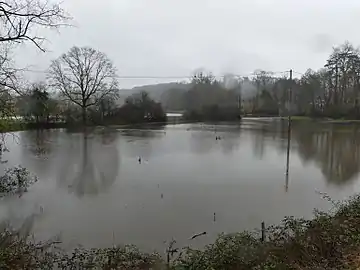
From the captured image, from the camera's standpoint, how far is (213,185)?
9.49 meters

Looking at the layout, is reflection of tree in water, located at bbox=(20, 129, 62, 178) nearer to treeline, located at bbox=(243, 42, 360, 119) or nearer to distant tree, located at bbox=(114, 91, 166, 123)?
distant tree, located at bbox=(114, 91, 166, 123)

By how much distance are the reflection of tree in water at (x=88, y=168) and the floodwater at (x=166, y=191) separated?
3 centimetres

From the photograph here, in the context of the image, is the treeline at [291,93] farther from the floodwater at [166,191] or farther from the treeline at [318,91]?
the floodwater at [166,191]

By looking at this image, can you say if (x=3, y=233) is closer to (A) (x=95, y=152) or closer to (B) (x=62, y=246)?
(B) (x=62, y=246)

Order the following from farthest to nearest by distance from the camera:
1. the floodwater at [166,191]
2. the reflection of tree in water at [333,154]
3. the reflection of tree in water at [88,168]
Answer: the reflection of tree in water at [333,154] → the reflection of tree in water at [88,168] → the floodwater at [166,191]

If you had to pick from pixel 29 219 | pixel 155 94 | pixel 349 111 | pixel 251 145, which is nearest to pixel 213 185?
pixel 29 219

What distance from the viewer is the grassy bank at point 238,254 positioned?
14.0ft

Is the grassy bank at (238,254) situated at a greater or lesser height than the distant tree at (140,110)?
lesser

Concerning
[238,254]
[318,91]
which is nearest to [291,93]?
[318,91]

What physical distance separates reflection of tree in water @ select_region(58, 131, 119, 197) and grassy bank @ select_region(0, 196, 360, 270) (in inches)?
150

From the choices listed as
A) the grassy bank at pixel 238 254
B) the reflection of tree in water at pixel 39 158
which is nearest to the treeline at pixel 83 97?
the reflection of tree in water at pixel 39 158

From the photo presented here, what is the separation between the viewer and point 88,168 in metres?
12.1

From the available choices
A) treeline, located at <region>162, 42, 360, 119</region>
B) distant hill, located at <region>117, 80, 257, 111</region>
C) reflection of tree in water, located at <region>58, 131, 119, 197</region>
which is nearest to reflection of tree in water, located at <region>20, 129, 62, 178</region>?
reflection of tree in water, located at <region>58, 131, 119, 197</region>

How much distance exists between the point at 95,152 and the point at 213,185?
7823mm
